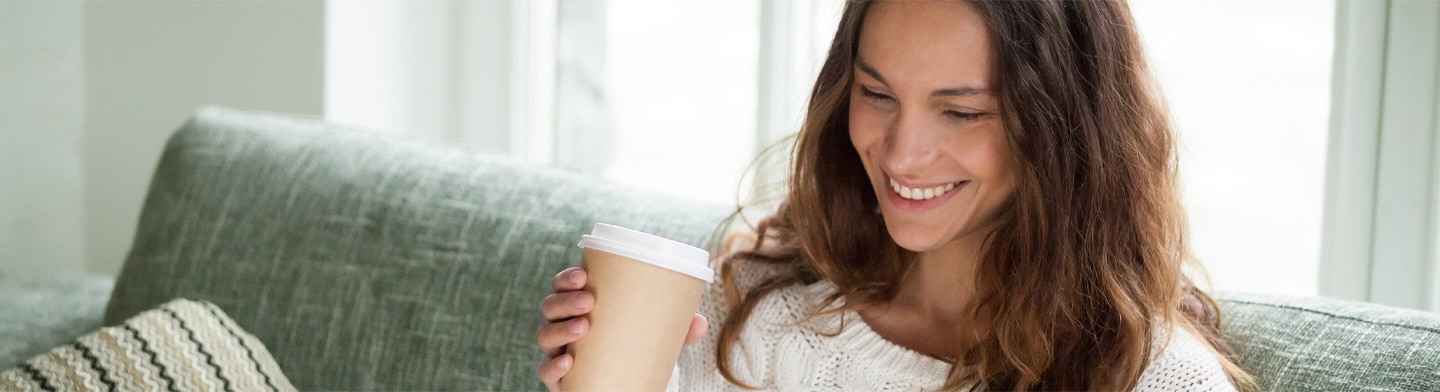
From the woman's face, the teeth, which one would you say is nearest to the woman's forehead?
the woman's face

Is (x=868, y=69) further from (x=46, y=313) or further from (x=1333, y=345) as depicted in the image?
(x=46, y=313)

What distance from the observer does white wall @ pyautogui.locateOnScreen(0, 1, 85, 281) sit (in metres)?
2.20

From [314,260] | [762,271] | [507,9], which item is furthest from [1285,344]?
[507,9]

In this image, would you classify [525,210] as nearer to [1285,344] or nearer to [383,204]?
[383,204]

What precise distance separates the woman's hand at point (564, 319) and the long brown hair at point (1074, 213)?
0.37 metres

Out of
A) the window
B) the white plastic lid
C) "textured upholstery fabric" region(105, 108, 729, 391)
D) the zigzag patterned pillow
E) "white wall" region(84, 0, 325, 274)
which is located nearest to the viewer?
the white plastic lid

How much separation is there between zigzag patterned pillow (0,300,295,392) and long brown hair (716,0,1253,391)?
66cm

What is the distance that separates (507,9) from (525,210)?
1.01 metres

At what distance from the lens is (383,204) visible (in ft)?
5.00

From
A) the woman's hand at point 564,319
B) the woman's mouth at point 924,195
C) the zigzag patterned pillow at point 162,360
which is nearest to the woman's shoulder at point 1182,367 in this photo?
the woman's mouth at point 924,195

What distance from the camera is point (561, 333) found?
3.26ft

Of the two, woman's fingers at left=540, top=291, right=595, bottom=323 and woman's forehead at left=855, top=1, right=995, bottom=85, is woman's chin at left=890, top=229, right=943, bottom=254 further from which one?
woman's fingers at left=540, top=291, right=595, bottom=323

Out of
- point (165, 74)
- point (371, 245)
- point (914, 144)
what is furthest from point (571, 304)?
point (165, 74)

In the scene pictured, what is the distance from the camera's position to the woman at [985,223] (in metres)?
1.11
